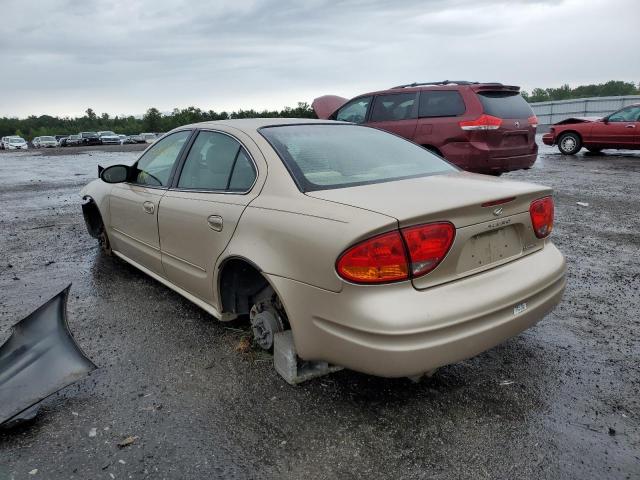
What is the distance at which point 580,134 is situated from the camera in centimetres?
1551

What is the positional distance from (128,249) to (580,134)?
49.7ft

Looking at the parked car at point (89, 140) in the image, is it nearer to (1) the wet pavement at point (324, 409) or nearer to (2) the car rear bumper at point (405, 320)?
(1) the wet pavement at point (324, 409)

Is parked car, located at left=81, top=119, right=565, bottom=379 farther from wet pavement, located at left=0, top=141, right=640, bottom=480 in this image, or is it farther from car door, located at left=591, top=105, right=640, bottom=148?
car door, located at left=591, top=105, right=640, bottom=148

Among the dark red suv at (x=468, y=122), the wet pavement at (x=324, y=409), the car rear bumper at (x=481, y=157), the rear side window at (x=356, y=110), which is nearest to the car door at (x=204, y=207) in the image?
the wet pavement at (x=324, y=409)

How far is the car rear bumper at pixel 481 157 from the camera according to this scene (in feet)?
25.3

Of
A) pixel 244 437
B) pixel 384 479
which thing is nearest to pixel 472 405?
pixel 384 479

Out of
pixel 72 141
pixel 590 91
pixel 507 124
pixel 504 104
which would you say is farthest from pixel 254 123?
pixel 590 91

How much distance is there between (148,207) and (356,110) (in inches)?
245

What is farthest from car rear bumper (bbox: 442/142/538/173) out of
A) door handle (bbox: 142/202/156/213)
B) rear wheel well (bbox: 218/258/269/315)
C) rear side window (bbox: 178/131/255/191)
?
rear wheel well (bbox: 218/258/269/315)

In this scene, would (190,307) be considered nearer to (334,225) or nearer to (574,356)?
(334,225)

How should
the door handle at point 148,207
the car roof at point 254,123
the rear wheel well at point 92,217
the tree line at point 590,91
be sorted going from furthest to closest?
the tree line at point 590,91 → the rear wheel well at point 92,217 → the door handle at point 148,207 → the car roof at point 254,123

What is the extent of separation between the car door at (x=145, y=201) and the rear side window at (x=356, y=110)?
18.3ft

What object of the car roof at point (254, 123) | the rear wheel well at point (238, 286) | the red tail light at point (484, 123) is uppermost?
the car roof at point (254, 123)

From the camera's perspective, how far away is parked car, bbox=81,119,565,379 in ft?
7.38
